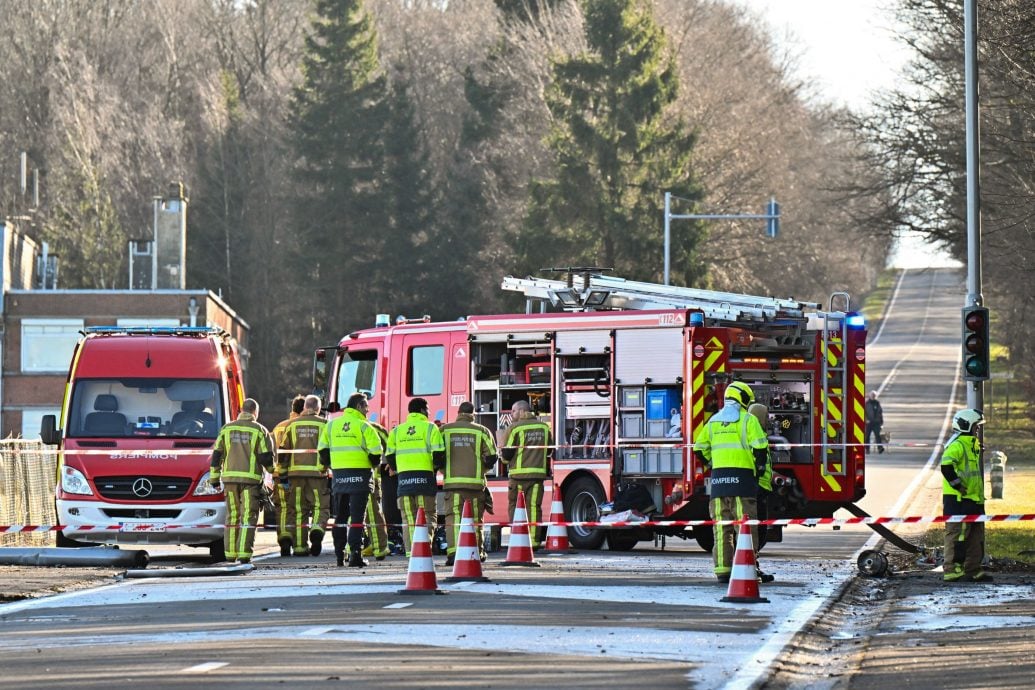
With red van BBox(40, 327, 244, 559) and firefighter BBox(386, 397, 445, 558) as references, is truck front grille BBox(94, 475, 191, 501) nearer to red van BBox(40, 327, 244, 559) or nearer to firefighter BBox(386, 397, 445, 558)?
red van BBox(40, 327, 244, 559)

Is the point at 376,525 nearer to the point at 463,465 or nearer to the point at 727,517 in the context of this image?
the point at 463,465

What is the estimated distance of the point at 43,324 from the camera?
6806cm

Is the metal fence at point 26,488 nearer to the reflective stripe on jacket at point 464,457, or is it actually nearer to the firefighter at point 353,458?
the firefighter at point 353,458

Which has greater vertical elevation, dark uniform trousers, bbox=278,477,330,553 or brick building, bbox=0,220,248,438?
brick building, bbox=0,220,248,438

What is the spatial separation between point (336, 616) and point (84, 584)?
4.67 m

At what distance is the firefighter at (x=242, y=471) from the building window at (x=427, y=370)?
3769 millimetres

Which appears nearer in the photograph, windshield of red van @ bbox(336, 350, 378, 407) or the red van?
the red van

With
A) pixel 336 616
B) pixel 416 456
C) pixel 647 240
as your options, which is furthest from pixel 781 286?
pixel 336 616

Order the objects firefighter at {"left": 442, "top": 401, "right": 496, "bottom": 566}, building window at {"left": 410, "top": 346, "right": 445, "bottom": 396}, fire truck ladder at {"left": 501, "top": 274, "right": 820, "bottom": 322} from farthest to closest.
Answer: building window at {"left": 410, "top": 346, "right": 445, "bottom": 396}, fire truck ladder at {"left": 501, "top": 274, "right": 820, "bottom": 322}, firefighter at {"left": 442, "top": 401, "right": 496, "bottom": 566}

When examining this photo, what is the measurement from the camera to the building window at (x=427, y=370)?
79.9ft

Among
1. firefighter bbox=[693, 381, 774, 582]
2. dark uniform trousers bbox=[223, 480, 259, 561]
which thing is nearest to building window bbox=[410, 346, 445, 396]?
dark uniform trousers bbox=[223, 480, 259, 561]

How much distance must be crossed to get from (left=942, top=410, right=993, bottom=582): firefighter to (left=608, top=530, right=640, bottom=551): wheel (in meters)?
5.27

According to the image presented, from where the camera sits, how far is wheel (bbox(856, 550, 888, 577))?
1902cm

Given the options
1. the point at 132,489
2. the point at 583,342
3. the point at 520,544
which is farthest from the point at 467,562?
the point at 583,342
